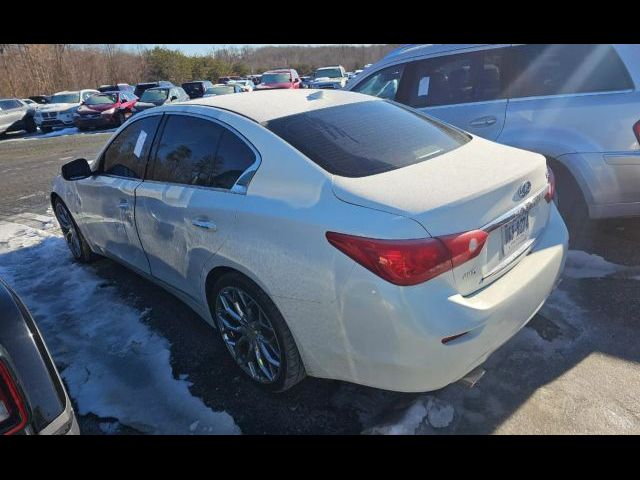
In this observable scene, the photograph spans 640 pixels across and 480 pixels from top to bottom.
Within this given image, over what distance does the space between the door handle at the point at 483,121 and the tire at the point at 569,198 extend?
623 mm

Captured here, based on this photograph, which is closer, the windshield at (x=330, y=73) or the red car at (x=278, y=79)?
the red car at (x=278, y=79)

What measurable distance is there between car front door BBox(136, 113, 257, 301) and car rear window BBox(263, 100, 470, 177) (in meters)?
0.31

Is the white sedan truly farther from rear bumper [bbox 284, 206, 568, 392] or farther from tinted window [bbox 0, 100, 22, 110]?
tinted window [bbox 0, 100, 22, 110]

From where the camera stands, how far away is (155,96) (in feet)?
63.9

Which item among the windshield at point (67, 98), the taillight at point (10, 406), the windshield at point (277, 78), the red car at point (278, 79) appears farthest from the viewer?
the windshield at point (277, 78)

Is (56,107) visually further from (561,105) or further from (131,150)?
(561,105)

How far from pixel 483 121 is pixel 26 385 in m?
3.92

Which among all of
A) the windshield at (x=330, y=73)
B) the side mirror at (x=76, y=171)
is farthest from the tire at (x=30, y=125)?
the side mirror at (x=76, y=171)

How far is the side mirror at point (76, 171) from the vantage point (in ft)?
12.0

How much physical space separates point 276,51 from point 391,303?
70.4 m

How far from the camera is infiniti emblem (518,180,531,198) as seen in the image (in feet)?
7.21

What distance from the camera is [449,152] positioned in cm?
250

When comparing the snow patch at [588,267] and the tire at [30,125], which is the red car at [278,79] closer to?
the tire at [30,125]

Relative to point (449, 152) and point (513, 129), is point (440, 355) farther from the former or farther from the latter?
point (513, 129)
